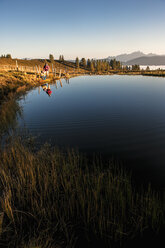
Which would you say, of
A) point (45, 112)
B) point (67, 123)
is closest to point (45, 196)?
point (67, 123)

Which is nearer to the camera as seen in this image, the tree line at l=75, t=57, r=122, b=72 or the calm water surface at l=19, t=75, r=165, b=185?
the calm water surface at l=19, t=75, r=165, b=185

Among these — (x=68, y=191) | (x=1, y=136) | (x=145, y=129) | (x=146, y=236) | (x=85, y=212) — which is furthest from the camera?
(x=145, y=129)

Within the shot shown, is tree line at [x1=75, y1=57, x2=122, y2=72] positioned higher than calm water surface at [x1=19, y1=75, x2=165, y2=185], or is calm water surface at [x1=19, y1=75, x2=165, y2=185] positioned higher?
tree line at [x1=75, y1=57, x2=122, y2=72]

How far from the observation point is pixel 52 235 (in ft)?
11.9

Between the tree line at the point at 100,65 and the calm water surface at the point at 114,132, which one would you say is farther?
the tree line at the point at 100,65

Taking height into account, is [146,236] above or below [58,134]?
below

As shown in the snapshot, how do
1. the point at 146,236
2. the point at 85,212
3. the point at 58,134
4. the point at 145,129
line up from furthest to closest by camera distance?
A: the point at 145,129 → the point at 58,134 → the point at 85,212 → the point at 146,236

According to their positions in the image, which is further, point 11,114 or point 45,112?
point 45,112

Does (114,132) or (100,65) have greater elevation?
(100,65)

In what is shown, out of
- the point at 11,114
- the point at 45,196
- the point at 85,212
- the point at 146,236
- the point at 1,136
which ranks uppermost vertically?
the point at 11,114

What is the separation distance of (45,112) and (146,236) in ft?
48.2

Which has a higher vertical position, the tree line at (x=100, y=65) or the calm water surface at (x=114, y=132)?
the tree line at (x=100, y=65)

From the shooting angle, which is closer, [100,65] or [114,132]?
[114,132]

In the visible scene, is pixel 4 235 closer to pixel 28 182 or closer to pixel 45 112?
pixel 28 182
